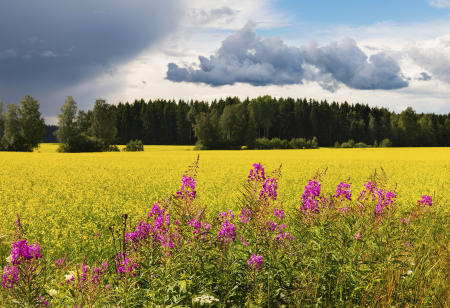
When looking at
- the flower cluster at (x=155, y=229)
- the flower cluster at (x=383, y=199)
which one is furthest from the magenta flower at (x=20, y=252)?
the flower cluster at (x=383, y=199)

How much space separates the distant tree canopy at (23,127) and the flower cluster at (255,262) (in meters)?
70.6

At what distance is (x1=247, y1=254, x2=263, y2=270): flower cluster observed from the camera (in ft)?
12.3

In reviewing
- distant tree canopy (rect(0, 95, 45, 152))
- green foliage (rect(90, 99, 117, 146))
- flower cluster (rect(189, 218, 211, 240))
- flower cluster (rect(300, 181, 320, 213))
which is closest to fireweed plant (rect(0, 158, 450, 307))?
flower cluster (rect(189, 218, 211, 240))

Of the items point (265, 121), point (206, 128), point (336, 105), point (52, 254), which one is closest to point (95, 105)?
point (206, 128)

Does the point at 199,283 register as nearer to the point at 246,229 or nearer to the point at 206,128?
the point at 246,229

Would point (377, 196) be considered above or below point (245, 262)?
above

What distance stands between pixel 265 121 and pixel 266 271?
9886 cm

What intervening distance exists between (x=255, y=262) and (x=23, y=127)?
72.0m

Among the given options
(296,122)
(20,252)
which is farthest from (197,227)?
(296,122)

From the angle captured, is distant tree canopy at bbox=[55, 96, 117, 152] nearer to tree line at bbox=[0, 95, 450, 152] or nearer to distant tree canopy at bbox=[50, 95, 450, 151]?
tree line at bbox=[0, 95, 450, 152]

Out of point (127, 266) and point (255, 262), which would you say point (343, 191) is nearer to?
point (255, 262)

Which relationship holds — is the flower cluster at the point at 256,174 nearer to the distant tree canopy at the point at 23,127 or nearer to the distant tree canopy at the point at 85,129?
the distant tree canopy at the point at 85,129

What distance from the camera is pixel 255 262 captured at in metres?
3.76

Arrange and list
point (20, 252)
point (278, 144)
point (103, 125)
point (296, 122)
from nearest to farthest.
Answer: point (20, 252) < point (103, 125) < point (278, 144) < point (296, 122)
